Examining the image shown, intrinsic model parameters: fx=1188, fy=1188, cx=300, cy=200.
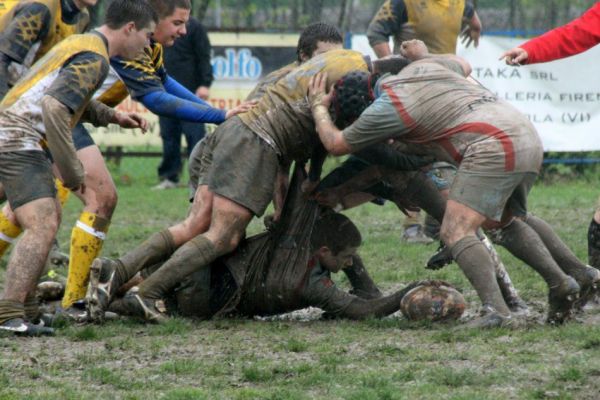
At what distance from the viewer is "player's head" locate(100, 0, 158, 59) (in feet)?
20.1

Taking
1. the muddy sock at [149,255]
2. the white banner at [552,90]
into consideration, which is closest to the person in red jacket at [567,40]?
the muddy sock at [149,255]

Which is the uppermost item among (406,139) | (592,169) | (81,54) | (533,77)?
(81,54)

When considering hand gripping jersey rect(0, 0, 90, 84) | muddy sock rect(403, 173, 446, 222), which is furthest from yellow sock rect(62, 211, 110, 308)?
muddy sock rect(403, 173, 446, 222)

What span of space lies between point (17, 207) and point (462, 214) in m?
2.25

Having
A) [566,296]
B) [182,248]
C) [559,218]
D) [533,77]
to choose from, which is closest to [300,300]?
[182,248]

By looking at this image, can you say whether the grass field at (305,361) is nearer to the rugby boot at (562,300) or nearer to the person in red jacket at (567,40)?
the rugby boot at (562,300)

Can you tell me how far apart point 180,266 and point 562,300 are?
1.99m

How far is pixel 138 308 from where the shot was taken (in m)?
6.25

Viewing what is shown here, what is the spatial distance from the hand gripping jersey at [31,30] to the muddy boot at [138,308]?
159 cm

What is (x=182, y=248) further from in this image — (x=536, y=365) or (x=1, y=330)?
(x=536, y=365)

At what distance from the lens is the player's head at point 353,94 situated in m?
6.16

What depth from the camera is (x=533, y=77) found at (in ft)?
45.1

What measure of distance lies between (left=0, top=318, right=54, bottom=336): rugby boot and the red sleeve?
3.18 m

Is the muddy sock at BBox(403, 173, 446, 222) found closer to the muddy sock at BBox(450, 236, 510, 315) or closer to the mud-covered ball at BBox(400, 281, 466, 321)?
the mud-covered ball at BBox(400, 281, 466, 321)
